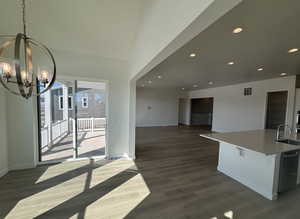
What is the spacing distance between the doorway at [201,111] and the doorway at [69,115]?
26.4ft

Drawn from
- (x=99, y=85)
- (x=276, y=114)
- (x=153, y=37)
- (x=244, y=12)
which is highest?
(x=244, y=12)

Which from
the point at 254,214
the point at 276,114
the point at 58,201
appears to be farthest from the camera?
the point at 276,114

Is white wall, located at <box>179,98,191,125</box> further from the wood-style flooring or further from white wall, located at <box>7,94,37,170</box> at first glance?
white wall, located at <box>7,94,37,170</box>

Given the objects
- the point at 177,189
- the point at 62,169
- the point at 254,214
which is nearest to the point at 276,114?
the point at 254,214

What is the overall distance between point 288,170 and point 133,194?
2735mm

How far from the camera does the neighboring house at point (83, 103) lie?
3611 millimetres

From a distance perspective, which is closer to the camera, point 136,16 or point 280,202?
point 280,202

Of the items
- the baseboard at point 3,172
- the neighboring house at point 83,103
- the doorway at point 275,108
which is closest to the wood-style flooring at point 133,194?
the baseboard at point 3,172

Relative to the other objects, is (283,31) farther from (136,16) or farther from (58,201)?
(58,201)

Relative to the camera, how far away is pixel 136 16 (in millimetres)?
2658

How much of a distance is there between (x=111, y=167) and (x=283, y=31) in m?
4.27

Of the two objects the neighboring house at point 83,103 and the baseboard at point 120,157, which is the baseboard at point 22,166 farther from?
the baseboard at point 120,157

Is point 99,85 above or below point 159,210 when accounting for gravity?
above

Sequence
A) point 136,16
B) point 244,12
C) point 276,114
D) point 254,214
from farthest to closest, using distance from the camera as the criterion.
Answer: point 276,114 → point 136,16 → point 254,214 → point 244,12
